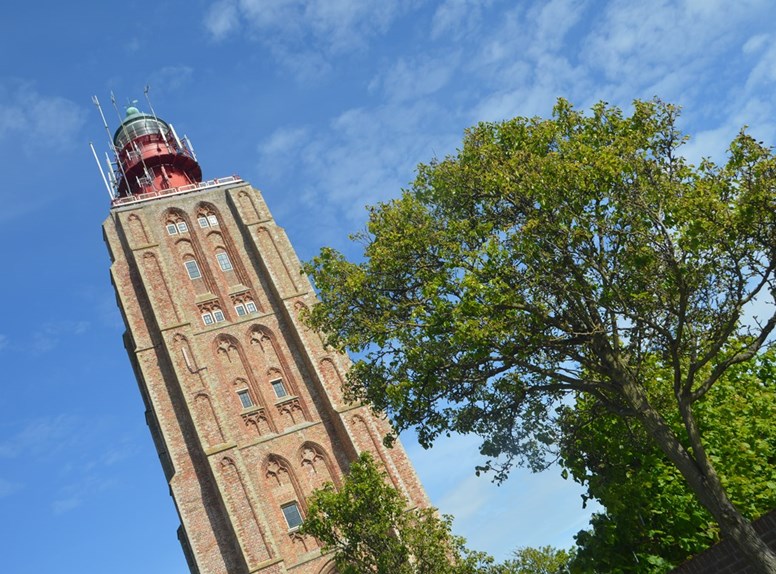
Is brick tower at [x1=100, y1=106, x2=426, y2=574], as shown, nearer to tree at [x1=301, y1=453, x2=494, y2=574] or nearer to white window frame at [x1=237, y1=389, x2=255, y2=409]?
white window frame at [x1=237, y1=389, x2=255, y2=409]

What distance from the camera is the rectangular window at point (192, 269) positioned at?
140 feet

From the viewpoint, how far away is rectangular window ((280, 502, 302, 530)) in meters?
36.2

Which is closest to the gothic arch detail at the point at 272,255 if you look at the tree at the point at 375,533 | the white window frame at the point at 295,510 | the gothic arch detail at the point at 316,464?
the gothic arch detail at the point at 316,464

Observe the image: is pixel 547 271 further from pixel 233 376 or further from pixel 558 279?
pixel 233 376

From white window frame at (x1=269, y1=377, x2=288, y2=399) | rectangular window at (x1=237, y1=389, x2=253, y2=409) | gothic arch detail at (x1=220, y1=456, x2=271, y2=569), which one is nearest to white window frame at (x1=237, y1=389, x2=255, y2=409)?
rectangular window at (x1=237, y1=389, x2=253, y2=409)

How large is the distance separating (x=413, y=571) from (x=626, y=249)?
Answer: 40.5 ft

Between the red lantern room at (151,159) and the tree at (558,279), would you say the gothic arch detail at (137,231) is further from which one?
the tree at (558,279)

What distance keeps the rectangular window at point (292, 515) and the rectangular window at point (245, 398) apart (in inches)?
201

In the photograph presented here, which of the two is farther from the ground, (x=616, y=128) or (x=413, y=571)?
(x=616, y=128)

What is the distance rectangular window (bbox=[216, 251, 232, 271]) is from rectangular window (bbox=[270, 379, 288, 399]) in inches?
278

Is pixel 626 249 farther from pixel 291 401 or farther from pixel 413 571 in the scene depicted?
pixel 291 401

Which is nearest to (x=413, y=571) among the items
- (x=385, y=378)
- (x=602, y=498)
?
(x=602, y=498)

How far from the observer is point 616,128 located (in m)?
18.9

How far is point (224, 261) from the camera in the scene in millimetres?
43406
